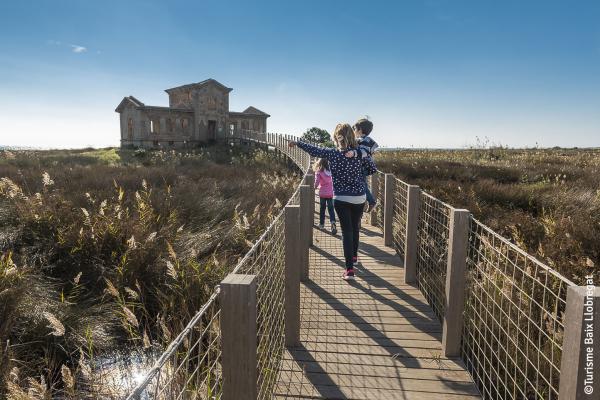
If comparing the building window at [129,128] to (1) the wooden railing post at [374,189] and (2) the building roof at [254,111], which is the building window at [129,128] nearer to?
(2) the building roof at [254,111]

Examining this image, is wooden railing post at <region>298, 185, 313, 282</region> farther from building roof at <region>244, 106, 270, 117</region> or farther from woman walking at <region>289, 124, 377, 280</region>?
building roof at <region>244, 106, 270, 117</region>

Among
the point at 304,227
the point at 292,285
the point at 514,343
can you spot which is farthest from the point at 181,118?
the point at 514,343

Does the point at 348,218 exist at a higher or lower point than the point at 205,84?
lower

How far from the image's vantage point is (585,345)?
61.7 inches

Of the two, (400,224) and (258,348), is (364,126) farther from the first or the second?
(258,348)

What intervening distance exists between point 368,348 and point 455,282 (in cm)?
96

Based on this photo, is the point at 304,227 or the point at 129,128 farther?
the point at 129,128

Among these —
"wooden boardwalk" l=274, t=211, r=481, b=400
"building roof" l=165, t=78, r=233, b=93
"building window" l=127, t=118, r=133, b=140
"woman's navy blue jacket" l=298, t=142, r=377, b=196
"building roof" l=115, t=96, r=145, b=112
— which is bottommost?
"wooden boardwalk" l=274, t=211, r=481, b=400

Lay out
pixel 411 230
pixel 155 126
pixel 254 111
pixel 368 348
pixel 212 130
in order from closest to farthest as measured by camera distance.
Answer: pixel 368 348, pixel 411 230, pixel 155 126, pixel 212 130, pixel 254 111

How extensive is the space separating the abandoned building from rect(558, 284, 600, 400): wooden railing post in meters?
38.9

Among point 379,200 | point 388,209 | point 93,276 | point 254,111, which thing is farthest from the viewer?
point 254,111

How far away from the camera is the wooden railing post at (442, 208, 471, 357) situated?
3.22 m

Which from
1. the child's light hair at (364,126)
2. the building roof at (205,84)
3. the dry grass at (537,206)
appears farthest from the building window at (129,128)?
the child's light hair at (364,126)

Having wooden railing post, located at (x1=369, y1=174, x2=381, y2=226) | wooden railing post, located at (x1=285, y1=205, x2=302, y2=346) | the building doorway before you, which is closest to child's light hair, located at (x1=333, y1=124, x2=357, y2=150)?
wooden railing post, located at (x1=285, y1=205, x2=302, y2=346)
